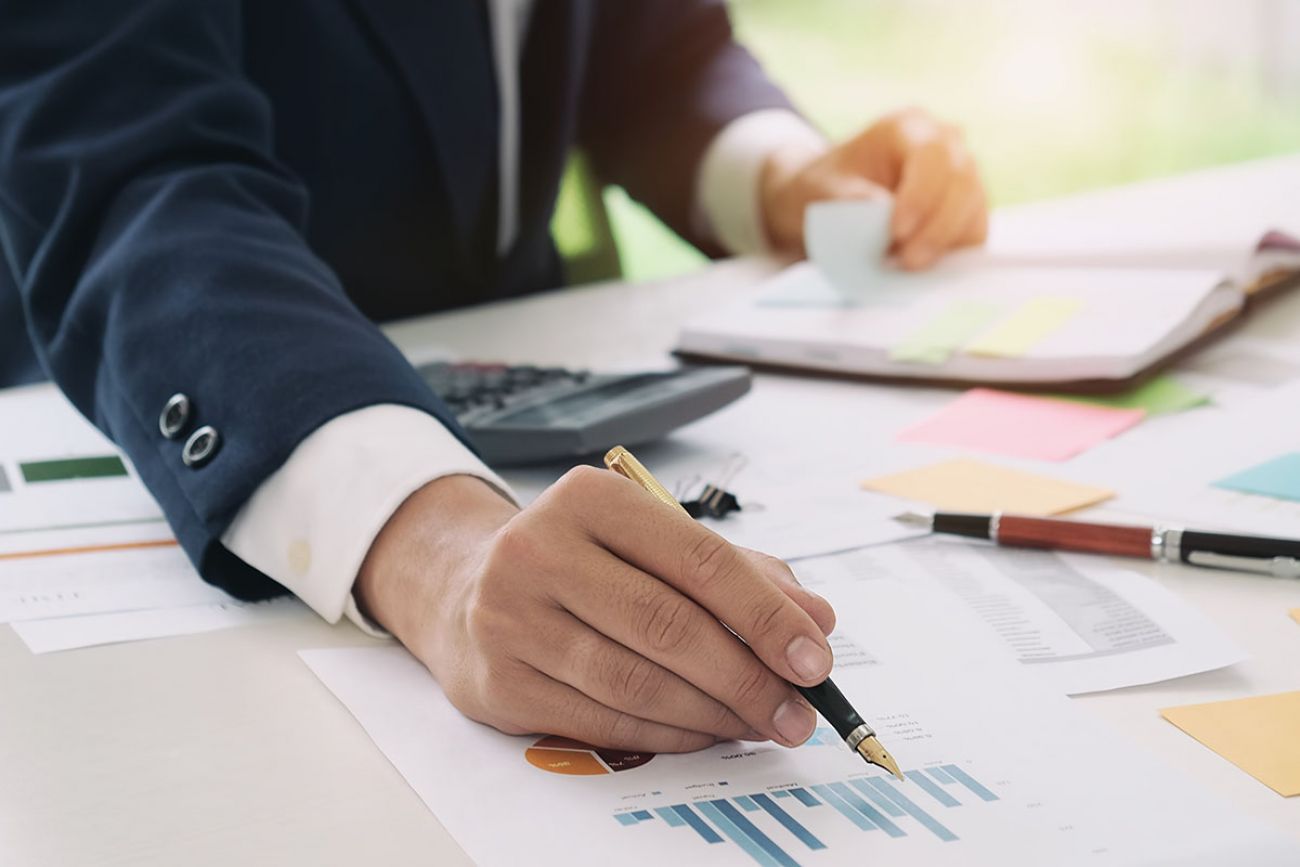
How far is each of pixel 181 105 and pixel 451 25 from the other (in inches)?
15.0

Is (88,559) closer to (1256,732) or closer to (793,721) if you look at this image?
(793,721)

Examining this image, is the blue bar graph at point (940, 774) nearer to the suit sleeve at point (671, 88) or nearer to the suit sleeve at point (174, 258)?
the suit sleeve at point (174, 258)

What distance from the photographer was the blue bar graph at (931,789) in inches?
20.1

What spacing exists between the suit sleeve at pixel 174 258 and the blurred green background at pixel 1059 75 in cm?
317

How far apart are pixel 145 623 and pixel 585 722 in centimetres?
25

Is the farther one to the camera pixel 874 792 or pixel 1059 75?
pixel 1059 75

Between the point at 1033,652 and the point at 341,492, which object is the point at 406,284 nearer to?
the point at 341,492

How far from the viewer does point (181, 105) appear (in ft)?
2.92

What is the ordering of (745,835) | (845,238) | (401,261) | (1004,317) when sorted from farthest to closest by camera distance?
(401,261)
(845,238)
(1004,317)
(745,835)

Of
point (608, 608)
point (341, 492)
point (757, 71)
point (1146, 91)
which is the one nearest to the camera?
point (608, 608)

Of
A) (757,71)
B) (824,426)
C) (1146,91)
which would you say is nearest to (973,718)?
(824,426)

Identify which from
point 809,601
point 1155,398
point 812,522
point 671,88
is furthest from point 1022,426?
point 671,88

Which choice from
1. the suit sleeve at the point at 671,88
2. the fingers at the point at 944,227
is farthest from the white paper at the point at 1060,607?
the suit sleeve at the point at 671,88

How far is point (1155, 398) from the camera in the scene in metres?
0.98
